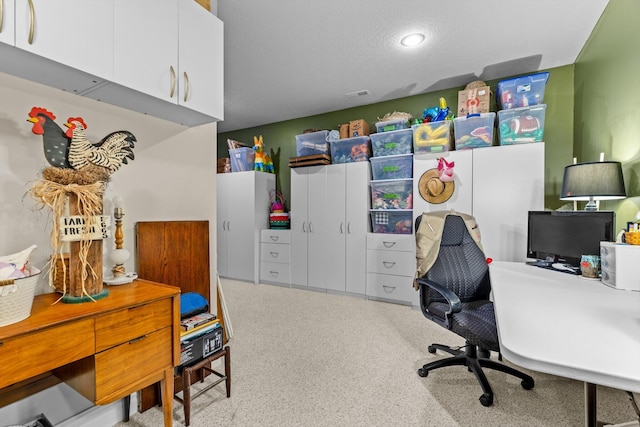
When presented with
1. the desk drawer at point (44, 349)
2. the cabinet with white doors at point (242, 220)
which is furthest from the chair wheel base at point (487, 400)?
the cabinet with white doors at point (242, 220)

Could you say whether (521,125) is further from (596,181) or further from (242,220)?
(242,220)

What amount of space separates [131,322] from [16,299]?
0.36m

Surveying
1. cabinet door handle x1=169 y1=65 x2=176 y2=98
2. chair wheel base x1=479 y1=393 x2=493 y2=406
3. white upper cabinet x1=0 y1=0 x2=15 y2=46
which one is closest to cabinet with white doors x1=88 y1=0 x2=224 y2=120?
cabinet door handle x1=169 y1=65 x2=176 y2=98

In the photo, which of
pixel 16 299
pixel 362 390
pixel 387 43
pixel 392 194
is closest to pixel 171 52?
pixel 16 299

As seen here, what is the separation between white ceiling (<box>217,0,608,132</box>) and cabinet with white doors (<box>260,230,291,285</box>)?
2.00 metres

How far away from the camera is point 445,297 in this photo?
1749mm

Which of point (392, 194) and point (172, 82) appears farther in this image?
point (392, 194)

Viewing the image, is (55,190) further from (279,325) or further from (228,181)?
(228,181)

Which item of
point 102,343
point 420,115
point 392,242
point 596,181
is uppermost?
point 420,115

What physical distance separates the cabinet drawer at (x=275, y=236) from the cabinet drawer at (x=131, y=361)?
3.08 meters

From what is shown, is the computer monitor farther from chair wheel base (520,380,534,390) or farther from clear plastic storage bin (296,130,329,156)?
clear plastic storage bin (296,130,329,156)

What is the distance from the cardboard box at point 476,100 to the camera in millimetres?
3133

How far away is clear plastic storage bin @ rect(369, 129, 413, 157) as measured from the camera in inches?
141

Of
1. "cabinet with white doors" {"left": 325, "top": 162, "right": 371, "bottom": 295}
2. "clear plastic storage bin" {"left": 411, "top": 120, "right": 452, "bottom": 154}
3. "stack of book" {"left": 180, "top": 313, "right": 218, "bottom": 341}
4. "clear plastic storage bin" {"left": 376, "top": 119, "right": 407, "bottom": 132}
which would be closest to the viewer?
"stack of book" {"left": 180, "top": 313, "right": 218, "bottom": 341}
